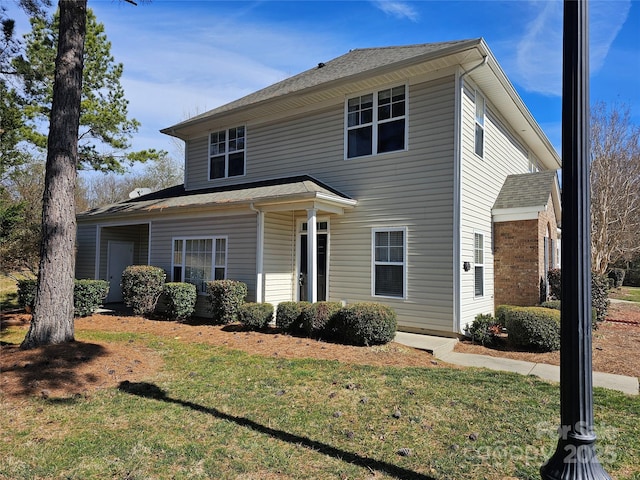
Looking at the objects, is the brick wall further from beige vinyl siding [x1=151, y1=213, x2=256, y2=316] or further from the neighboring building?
beige vinyl siding [x1=151, y1=213, x2=256, y2=316]

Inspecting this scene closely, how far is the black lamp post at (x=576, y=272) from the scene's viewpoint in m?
2.37

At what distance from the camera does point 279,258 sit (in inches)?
419

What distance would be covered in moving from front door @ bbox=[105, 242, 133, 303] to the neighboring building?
6.72 ft

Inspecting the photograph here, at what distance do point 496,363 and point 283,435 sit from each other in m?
4.40

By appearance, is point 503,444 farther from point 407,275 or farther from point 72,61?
point 72,61

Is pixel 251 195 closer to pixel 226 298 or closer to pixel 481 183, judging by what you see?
pixel 226 298

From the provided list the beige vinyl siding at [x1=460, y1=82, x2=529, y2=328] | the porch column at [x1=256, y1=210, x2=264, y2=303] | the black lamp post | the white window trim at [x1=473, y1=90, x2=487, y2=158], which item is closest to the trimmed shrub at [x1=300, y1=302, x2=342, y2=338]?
the porch column at [x1=256, y1=210, x2=264, y2=303]

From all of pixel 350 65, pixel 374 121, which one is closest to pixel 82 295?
pixel 374 121

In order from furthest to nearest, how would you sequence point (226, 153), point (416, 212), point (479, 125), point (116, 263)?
point (116, 263) → point (226, 153) → point (479, 125) → point (416, 212)

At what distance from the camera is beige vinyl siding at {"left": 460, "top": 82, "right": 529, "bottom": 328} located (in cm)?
896

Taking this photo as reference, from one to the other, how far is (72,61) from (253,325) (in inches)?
245

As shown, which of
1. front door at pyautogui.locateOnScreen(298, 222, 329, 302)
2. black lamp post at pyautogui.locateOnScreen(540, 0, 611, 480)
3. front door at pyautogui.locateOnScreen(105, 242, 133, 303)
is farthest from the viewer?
front door at pyautogui.locateOnScreen(105, 242, 133, 303)

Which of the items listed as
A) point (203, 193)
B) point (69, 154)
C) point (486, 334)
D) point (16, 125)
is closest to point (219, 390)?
point (69, 154)

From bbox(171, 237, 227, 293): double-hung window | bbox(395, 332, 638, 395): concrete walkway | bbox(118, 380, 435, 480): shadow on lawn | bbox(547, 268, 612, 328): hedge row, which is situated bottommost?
bbox(118, 380, 435, 480): shadow on lawn
